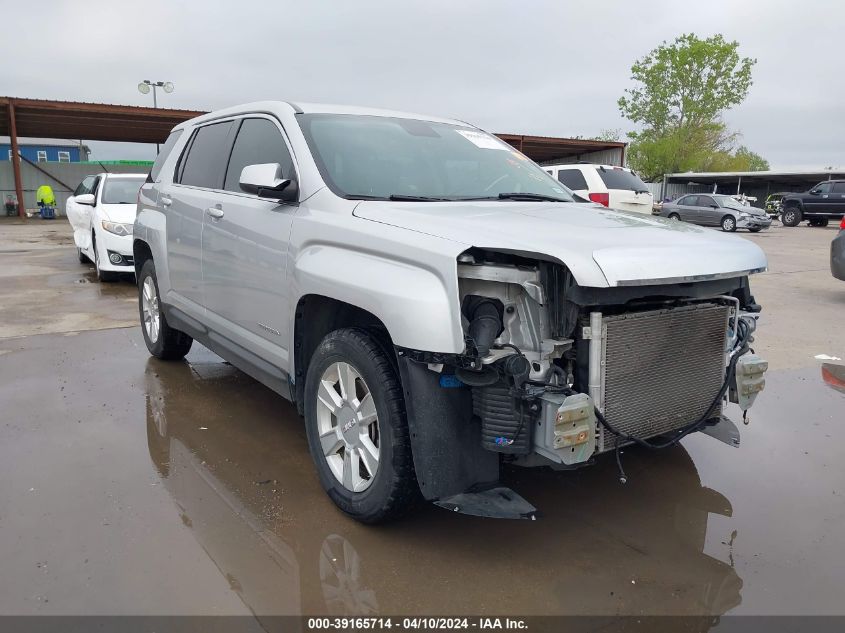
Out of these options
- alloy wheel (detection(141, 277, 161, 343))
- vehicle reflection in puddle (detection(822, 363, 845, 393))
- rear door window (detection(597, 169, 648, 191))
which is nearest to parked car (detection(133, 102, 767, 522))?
alloy wheel (detection(141, 277, 161, 343))

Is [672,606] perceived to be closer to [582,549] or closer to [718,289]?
[582,549]

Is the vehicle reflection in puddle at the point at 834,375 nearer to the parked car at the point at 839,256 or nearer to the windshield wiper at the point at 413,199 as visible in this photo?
the parked car at the point at 839,256

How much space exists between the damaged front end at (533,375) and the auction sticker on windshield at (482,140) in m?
1.75

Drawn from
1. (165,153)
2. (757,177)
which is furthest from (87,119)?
(757,177)

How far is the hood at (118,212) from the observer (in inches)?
384

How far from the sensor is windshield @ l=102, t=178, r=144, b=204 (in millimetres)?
10406

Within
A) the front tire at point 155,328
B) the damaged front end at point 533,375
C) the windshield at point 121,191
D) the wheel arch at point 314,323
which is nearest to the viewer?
the damaged front end at point 533,375

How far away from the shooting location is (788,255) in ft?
53.2

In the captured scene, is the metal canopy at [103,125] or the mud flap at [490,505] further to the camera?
the metal canopy at [103,125]

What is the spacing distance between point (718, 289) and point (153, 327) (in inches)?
178

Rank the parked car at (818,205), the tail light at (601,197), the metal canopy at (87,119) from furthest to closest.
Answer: the parked car at (818,205)
the metal canopy at (87,119)
the tail light at (601,197)

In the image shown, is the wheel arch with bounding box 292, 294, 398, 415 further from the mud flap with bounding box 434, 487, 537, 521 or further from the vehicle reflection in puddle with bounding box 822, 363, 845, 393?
Result: the vehicle reflection in puddle with bounding box 822, 363, 845, 393

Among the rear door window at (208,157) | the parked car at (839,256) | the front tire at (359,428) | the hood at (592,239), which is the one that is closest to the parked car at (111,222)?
the rear door window at (208,157)

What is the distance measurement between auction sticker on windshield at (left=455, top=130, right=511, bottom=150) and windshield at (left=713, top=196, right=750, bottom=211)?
24.7m
